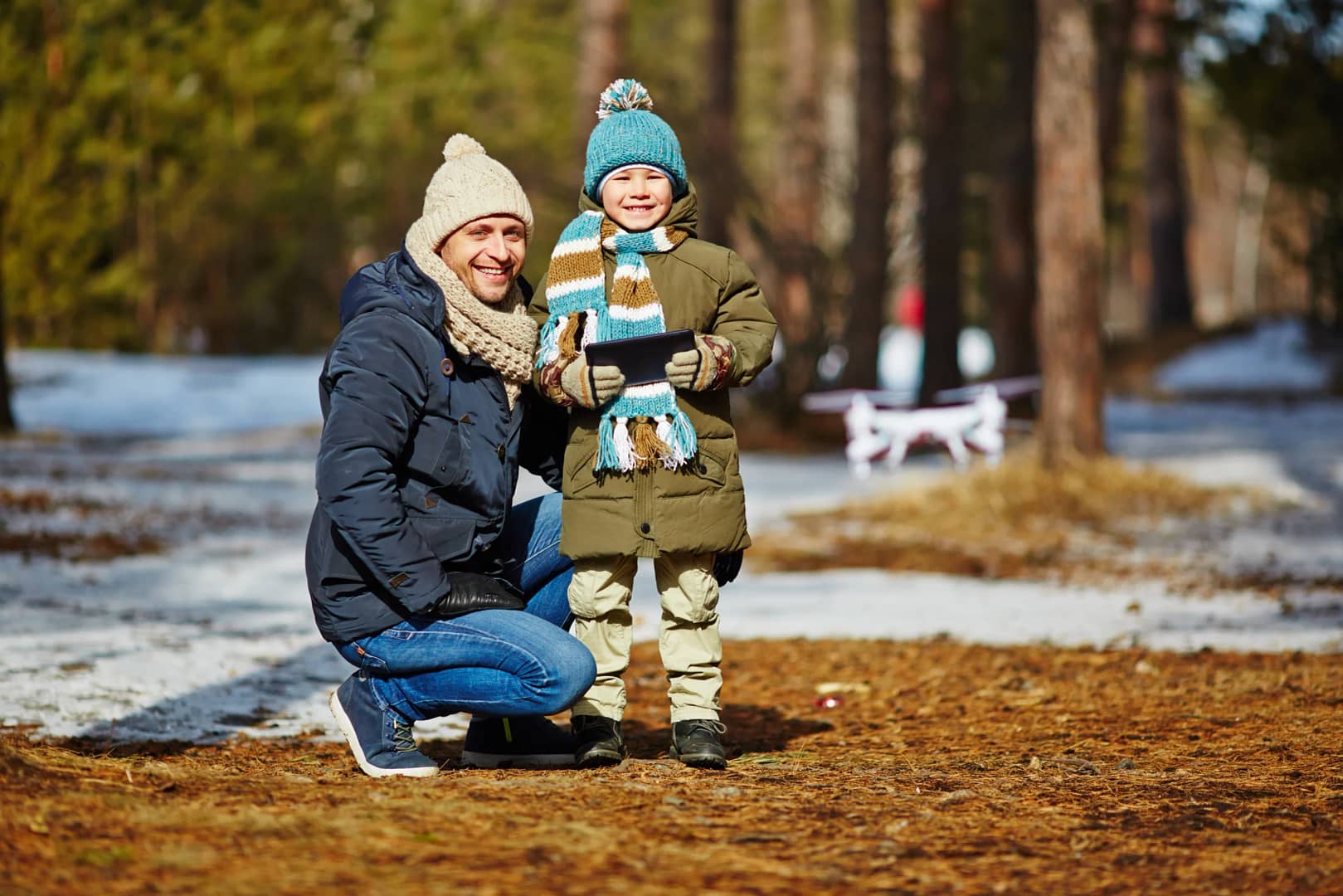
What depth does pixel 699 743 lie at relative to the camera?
4.39m

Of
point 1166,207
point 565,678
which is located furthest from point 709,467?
point 1166,207

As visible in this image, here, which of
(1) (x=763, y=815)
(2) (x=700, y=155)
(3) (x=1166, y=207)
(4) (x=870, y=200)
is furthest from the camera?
(3) (x=1166, y=207)

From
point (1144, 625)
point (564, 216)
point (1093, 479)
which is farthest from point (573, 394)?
point (564, 216)

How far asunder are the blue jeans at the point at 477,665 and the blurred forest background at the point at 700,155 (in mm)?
8314

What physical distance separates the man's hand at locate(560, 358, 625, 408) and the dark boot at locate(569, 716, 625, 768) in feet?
2.96

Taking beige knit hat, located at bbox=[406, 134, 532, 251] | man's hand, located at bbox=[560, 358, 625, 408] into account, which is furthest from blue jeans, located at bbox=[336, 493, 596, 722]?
beige knit hat, located at bbox=[406, 134, 532, 251]

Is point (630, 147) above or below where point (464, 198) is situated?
above

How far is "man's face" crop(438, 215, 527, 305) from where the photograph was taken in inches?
172

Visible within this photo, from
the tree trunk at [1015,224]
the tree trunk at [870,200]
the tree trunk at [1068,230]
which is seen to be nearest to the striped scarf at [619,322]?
the tree trunk at [1068,230]

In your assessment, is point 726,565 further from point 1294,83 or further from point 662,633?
point 1294,83

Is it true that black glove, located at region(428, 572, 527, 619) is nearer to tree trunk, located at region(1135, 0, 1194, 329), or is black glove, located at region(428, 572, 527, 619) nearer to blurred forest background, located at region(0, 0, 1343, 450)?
blurred forest background, located at region(0, 0, 1343, 450)

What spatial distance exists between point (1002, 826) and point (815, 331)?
43.2 ft

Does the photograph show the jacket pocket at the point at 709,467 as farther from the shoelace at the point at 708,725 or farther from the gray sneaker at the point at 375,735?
the gray sneaker at the point at 375,735

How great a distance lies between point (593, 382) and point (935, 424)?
28.4 feet
